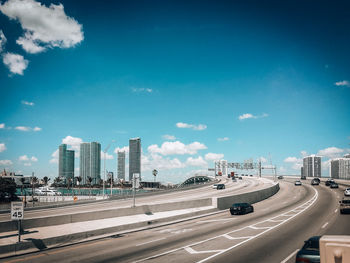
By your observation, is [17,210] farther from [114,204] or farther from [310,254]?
[114,204]

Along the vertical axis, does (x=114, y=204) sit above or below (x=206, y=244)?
below

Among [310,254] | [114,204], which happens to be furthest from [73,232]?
[114,204]

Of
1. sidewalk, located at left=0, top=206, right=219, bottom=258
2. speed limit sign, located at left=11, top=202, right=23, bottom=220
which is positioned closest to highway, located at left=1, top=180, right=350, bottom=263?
sidewalk, located at left=0, top=206, right=219, bottom=258

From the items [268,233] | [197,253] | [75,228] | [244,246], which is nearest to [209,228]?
[268,233]

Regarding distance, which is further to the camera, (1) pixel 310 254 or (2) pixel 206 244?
(2) pixel 206 244

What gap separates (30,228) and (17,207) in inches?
166

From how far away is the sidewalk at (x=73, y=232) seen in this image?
50.7 feet

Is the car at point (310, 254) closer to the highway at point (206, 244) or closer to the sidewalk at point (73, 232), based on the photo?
the highway at point (206, 244)

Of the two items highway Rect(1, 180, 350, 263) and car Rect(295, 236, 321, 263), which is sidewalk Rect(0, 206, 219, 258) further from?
car Rect(295, 236, 321, 263)

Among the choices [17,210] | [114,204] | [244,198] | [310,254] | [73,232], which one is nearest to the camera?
[310,254]

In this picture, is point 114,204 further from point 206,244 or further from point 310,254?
point 310,254

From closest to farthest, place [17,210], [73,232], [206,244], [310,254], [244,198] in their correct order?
[310,254] < [17,210] < [206,244] < [73,232] < [244,198]

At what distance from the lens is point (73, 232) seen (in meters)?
18.6

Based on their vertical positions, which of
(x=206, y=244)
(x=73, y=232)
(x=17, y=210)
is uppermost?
(x=17, y=210)
